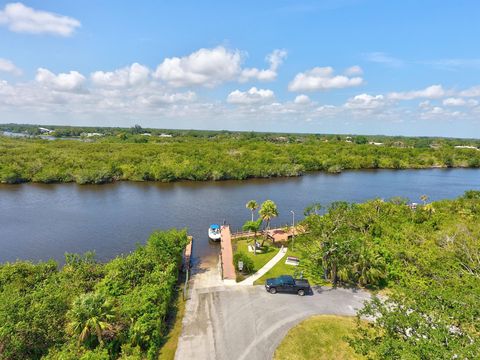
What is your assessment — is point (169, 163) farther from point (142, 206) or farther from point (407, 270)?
point (407, 270)

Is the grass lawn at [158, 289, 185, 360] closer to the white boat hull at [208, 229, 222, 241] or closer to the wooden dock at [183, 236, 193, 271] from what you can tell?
the wooden dock at [183, 236, 193, 271]

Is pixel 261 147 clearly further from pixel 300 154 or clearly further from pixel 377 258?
pixel 377 258

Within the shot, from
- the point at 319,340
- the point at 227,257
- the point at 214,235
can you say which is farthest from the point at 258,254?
the point at 319,340

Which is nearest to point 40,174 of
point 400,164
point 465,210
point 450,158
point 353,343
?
point 353,343

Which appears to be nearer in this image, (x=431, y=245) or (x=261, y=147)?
(x=431, y=245)

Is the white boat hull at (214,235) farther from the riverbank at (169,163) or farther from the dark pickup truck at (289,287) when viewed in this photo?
the riverbank at (169,163)

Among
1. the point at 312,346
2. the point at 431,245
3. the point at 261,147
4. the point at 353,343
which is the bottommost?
the point at 312,346

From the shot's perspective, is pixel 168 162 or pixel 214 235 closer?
pixel 214 235
